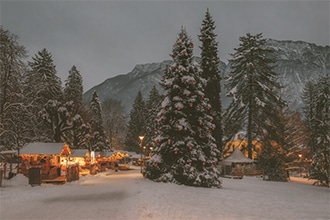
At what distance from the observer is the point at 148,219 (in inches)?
385

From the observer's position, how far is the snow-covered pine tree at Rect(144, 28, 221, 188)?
68.5ft

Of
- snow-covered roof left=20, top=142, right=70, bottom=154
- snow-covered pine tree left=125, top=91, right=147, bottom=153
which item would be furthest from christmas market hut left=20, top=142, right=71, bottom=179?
snow-covered pine tree left=125, top=91, right=147, bottom=153

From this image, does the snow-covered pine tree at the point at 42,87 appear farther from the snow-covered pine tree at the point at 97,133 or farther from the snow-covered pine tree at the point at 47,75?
the snow-covered pine tree at the point at 97,133

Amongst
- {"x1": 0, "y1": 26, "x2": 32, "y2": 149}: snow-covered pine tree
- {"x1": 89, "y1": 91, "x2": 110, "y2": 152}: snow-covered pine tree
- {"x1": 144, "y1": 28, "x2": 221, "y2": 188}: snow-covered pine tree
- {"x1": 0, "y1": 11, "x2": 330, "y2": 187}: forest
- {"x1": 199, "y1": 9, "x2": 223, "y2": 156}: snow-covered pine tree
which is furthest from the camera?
{"x1": 89, "y1": 91, "x2": 110, "y2": 152}: snow-covered pine tree

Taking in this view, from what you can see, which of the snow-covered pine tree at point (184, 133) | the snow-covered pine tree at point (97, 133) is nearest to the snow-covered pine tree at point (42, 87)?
the snow-covered pine tree at point (97, 133)

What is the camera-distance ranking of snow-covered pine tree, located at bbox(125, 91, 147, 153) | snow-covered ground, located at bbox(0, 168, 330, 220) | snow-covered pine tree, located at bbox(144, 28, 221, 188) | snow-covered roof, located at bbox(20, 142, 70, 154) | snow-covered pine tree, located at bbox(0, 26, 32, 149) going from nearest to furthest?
snow-covered ground, located at bbox(0, 168, 330, 220), snow-covered pine tree, located at bbox(144, 28, 221, 188), snow-covered pine tree, located at bbox(0, 26, 32, 149), snow-covered roof, located at bbox(20, 142, 70, 154), snow-covered pine tree, located at bbox(125, 91, 147, 153)

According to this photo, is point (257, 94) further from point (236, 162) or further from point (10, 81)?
point (10, 81)

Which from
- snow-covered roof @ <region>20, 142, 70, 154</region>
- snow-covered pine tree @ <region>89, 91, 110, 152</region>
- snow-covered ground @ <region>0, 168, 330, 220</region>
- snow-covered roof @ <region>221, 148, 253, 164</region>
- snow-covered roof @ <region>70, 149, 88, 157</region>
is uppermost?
snow-covered pine tree @ <region>89, 91, 110, 152</region>

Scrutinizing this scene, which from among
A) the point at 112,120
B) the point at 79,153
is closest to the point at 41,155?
the point at 79,153

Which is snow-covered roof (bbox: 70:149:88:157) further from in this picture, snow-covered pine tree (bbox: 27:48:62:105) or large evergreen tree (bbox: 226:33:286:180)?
large evergreen tree (bbox: 226:33:286:180)

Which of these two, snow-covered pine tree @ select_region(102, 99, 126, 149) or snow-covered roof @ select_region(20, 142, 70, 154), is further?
snow-covered pine tree @ select_region(102, 99, 126, 149)

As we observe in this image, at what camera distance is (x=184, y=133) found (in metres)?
22.2

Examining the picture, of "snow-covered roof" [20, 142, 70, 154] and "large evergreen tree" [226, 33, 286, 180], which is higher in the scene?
"large evergreen tree" [226, 33, 286, 180]

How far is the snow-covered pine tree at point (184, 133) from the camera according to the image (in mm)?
20891
